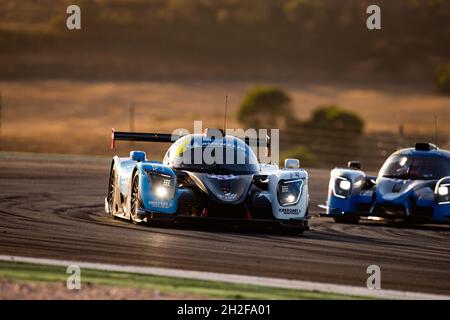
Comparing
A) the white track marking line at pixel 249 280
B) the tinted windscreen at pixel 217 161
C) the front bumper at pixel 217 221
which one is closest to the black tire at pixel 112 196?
the tinted windscreen at pixel 217 161

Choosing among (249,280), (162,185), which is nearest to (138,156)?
(162,185)

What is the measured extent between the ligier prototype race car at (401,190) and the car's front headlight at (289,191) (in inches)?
109

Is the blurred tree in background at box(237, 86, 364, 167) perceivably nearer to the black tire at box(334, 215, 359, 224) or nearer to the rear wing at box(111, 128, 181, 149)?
the black tire at box(334, 215, 359, 224)

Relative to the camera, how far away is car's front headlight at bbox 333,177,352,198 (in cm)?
2103

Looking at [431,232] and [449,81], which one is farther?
[449,81]

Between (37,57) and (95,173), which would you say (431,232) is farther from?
(37,57)

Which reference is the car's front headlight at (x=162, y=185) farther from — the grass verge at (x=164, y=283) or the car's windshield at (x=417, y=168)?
the car's windshield at (x=417, y=168)

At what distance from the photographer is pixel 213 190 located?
58.0 ft

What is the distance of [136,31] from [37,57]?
9884 mm

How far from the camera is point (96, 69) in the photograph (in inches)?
3027

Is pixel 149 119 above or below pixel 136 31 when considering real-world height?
below

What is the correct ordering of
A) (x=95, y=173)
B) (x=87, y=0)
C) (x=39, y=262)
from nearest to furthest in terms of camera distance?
(x=39, y=262) → (x=95, y=173) → (x=87, y=0)

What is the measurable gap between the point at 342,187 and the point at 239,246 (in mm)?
5620
